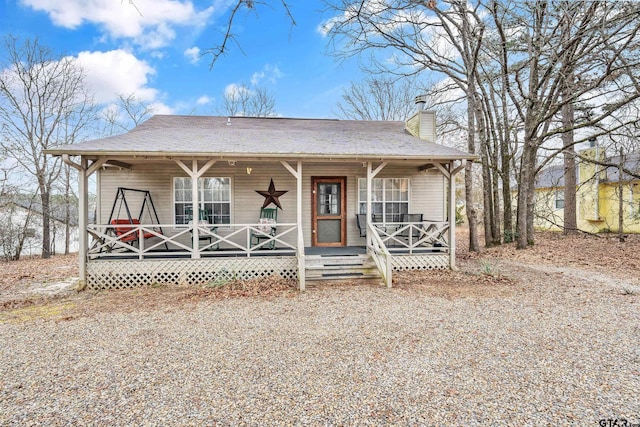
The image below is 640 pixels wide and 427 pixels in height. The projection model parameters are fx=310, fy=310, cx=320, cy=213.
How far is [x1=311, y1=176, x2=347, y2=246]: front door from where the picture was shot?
8.59 m

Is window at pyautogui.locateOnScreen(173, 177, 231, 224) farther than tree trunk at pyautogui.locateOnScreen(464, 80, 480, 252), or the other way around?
tree trunk at pyautogui.locateOnScreen(464, 80, 480, 252)

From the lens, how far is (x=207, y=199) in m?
8.30

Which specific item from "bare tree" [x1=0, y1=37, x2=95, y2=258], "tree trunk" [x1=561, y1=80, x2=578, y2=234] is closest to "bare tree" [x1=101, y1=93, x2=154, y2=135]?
"bare tree" [x1=0, y1=37, x2=95, y2=258]

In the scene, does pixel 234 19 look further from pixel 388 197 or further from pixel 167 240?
pixel 388 197

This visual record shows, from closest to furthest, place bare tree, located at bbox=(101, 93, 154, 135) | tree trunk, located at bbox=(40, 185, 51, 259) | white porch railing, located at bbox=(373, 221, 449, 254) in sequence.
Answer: white porch railing, located at bbox=(373, 221, 449, 254)
tree trunk, located at bbox=(40, 185, 51, 259)
bare tree, located at bbox=(101, 93, 154, 135)

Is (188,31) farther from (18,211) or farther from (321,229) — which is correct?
(18,211)

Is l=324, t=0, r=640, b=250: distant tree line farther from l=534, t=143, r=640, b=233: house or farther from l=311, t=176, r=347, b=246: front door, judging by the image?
l=311, t=176, r=347, b=246: front door

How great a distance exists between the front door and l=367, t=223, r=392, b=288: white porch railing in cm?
146

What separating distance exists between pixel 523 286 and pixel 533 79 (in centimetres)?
742

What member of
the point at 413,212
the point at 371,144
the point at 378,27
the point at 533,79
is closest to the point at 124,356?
the point at 371,144

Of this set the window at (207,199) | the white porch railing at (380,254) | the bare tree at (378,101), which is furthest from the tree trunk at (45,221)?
the bare tree at (378,101)

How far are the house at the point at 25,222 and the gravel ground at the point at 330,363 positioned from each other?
981 centimetres

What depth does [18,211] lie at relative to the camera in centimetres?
1230

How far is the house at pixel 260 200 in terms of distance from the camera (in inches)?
257
